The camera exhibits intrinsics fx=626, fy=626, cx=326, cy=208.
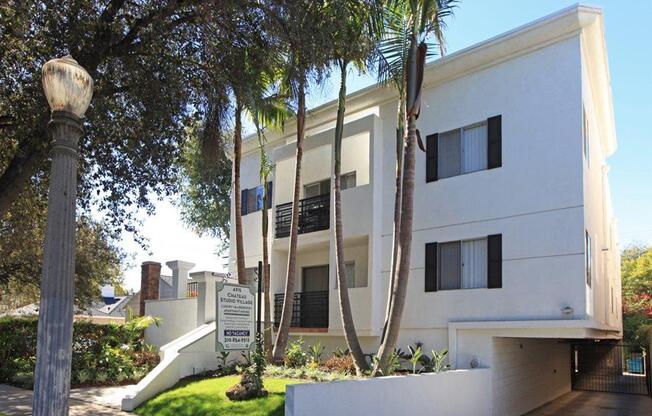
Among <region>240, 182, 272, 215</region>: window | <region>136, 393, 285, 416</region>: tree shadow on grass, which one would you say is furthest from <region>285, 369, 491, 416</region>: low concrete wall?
<region>240, 182, 272, 215</region>: window

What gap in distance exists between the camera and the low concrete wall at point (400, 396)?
32.0ft

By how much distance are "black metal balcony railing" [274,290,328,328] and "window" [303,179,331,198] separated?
11.0ft

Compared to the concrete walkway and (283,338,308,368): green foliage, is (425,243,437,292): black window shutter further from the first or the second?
the concrete walkway

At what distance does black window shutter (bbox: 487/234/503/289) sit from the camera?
14.5m

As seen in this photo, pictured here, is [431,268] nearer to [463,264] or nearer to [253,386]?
[463,264]

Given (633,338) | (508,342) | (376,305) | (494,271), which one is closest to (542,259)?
Answer: (494,271)

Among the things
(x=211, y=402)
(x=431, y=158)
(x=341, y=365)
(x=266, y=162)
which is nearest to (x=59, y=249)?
(x=211, y=402)

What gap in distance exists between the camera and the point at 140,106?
38.3 ft

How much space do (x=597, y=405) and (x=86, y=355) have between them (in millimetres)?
16429

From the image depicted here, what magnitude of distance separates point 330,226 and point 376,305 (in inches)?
111

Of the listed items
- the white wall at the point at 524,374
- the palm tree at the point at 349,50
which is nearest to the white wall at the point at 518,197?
the white wall at the point at 524,374

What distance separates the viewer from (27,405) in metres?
13.5

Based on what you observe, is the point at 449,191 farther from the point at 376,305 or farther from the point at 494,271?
the point at 376,305

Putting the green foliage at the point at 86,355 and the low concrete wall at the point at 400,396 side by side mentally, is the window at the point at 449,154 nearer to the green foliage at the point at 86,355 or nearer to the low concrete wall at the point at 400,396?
the low concrete wall at the point at 400,396
